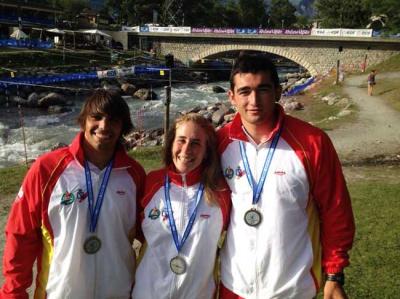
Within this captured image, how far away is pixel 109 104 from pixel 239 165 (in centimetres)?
93

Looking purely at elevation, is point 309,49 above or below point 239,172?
above

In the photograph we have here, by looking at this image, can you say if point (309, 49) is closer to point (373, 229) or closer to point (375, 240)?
point (373, 229)

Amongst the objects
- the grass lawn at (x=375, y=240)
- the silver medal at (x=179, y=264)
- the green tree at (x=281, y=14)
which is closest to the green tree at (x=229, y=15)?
the green tree at (x=281, y=14)

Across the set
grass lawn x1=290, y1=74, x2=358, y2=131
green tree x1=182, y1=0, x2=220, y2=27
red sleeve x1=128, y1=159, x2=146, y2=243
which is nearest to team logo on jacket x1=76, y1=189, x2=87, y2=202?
red sleeve x1=128, y1=159, x2=146, y2=243

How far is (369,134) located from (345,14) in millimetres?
50456

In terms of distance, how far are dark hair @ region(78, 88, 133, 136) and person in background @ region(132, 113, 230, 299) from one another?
0.40 meters

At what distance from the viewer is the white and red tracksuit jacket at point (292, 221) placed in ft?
8.52

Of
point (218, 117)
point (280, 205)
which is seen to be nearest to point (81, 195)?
point (280, 205)

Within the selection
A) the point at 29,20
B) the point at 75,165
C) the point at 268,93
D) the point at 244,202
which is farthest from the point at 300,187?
the point at 29,20

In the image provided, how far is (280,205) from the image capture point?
2586mm

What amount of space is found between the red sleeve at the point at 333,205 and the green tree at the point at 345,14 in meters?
59.8

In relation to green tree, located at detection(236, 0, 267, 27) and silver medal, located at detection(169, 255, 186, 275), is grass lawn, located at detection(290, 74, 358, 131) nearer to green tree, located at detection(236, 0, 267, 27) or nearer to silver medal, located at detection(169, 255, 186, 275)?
silver medal, located at detection(169, 255, 186, 275)

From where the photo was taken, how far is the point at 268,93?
106 inches

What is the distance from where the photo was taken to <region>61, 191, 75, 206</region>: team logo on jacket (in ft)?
8.95
